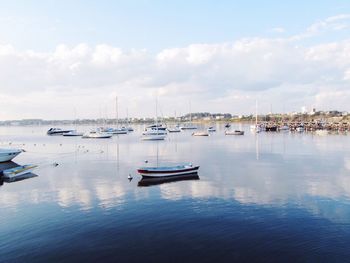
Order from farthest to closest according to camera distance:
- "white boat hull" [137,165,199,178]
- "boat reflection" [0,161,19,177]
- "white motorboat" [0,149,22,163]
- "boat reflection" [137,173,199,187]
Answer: "white motorboat" [0,149,22,163], "boat reflection" [0,161,19,177], "white boat hull" [137,165,199,178], "boat reflection" [137,173,199,187]

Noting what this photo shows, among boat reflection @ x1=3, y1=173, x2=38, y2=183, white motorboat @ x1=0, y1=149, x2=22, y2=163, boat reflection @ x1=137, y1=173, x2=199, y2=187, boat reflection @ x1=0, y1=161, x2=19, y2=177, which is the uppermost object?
white motorboat @ x1=0, y1=149, x2=22, y2=163

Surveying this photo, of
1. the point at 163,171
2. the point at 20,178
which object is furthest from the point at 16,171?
the point at 163,171

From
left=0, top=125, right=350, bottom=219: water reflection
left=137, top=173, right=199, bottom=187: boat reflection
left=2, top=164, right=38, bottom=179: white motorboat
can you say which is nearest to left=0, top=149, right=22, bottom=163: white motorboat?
left=0, top=125, right=350, bottom=219: water reflection

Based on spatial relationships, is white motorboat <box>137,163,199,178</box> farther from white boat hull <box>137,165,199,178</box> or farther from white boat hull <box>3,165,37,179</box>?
white boat hull <box>3,165,37,179</box>

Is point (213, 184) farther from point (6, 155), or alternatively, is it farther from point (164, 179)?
point (6, 155)

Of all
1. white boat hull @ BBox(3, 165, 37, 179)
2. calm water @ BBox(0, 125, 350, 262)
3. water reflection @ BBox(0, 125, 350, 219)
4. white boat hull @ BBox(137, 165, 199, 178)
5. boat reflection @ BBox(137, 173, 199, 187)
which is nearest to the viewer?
calm water @ BBox(0, 125, 350, 262)

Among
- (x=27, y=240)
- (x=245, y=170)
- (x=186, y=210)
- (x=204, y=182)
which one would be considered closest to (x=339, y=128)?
(x=245, y=170)

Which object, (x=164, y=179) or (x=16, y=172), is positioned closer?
(x=164, y=179)

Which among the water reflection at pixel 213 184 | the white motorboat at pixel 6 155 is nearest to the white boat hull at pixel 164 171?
the water reflection at pixel 213 184

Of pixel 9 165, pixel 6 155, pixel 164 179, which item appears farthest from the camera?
pixel 6 155

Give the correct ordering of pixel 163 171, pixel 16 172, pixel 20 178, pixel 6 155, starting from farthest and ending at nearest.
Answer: pixel 6 155 → pixel 16 172 → pixel 20 178 → pixel 163 171

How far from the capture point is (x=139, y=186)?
41688mm

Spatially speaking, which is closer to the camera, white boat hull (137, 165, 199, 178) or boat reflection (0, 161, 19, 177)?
white boat hull (137, 165, 199, 178)

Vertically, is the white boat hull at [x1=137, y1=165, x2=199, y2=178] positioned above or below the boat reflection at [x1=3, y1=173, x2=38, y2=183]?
above
